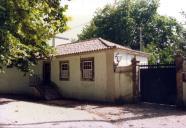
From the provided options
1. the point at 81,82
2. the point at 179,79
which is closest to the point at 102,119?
the point at 179,79

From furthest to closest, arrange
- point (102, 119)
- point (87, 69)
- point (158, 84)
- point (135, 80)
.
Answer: point (87, 69) → point (135, 80) → point (158, 84) → point (102, 119)

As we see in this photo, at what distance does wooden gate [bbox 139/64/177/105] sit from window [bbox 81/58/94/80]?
3382 mm

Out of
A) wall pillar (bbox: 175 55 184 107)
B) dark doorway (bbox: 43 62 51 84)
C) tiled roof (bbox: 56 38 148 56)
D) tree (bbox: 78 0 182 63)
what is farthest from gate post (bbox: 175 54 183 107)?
tree (bbox: 78 0 182 63)

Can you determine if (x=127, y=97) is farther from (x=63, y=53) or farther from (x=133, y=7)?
(x=133, y=7)

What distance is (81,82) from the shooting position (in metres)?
20.8

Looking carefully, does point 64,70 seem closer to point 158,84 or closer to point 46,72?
point 46,72

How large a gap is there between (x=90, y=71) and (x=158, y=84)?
16.2 feet

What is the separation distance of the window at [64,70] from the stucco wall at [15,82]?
279 centimetres

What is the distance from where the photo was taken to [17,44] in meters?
12.2

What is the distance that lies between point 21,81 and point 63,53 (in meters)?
5.87

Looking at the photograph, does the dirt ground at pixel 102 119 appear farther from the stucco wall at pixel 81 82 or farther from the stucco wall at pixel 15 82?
the stucco wall at pixel 15 82

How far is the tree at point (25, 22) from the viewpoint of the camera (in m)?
11.4

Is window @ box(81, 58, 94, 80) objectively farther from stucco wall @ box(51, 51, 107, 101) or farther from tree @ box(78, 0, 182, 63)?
tree @ box(78, 0, 182, 63)

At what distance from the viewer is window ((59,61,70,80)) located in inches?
874
